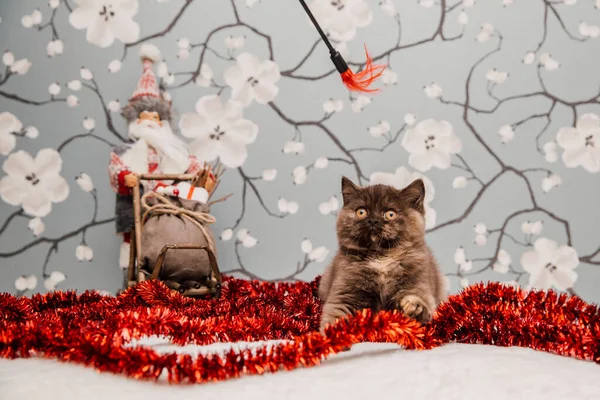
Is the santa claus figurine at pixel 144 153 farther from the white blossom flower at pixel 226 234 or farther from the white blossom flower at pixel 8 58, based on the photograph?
the white blossom flower at pixel 8 58

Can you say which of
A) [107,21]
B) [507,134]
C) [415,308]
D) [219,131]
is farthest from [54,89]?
[507,134]

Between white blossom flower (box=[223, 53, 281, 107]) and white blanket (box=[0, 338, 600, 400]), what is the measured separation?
→ 53.1 inches

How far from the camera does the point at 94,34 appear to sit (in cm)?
180

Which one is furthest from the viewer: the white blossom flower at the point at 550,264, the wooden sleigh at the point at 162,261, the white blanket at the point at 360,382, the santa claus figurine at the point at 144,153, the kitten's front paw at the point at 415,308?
the white blossom flower at the point at 550,264

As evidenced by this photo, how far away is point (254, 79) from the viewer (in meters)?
1.78

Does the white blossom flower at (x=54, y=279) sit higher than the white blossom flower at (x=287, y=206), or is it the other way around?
the white blossom flower at (x=287, y=206)

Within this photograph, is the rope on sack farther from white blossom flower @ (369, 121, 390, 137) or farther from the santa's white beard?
white blossom flower @ (369, 121, 390, 137)

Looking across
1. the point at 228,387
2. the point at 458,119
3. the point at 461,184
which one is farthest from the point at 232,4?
the point at 228,387

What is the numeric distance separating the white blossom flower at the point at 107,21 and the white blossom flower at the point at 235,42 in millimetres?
361

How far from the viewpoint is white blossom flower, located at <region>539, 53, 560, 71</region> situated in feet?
5.71

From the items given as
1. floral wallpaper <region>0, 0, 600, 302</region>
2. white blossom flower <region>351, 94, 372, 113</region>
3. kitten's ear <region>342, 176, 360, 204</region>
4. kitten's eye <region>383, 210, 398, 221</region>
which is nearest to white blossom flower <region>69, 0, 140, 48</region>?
floral wallpaper <region>0, 0, 600, 302</region>

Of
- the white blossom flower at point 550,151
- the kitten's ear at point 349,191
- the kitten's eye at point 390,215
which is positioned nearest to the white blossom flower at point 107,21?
the kitten's ear at point 349,191

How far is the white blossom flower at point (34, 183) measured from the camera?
1.74m

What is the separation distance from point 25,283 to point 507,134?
76.5 inches
